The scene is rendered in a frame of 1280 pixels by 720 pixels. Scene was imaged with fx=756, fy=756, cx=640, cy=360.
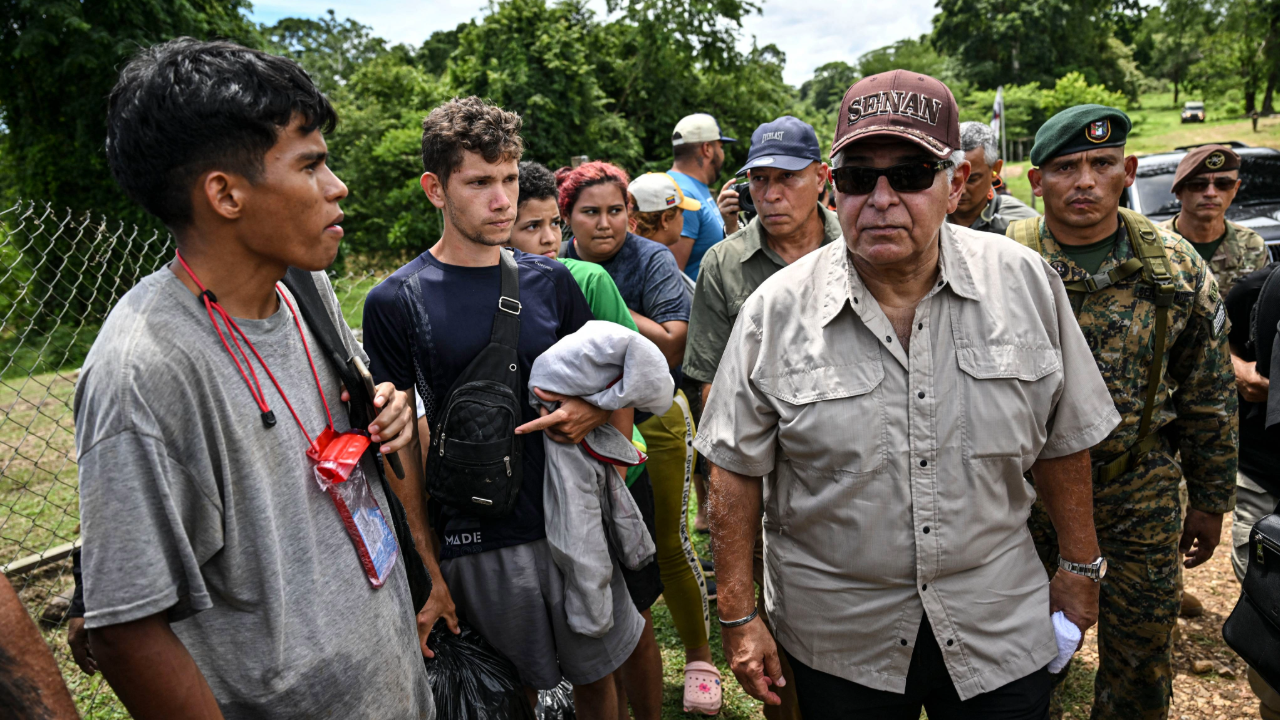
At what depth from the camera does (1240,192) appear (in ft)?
26.7

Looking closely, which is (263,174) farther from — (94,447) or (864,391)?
(864,391)

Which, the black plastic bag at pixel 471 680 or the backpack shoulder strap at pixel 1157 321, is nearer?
the black plastic bag at pixel 471 680

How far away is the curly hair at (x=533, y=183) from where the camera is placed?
344cm

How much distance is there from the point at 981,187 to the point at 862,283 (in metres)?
2.68

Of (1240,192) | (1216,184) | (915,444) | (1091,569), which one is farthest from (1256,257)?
(1240,192)

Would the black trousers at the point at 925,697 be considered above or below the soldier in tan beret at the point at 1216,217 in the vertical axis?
below

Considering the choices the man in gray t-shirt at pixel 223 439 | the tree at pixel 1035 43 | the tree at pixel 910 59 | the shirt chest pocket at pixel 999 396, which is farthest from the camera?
the tree at pixel 910 59

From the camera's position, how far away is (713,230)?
4.96 m

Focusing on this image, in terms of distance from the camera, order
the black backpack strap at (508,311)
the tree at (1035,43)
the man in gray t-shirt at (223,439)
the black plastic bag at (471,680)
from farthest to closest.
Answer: the tree at (1035,43) < the black backpack strap at (508,311) < the black plastic bag at (471,680) < the man in gray t-shirt at (223,439)

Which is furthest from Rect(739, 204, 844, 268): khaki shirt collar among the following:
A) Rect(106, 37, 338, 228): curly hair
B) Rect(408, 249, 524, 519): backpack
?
Rect(106, 37, 338, 228): curly hair

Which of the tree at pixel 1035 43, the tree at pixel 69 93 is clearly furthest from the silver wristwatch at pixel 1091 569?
the tree at pixel 1035 43

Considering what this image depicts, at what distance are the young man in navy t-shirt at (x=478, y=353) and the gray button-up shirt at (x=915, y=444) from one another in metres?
0.66

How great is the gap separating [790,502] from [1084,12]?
5769cm

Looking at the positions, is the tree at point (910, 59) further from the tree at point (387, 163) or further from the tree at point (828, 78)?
the tree at point (387, 163)
